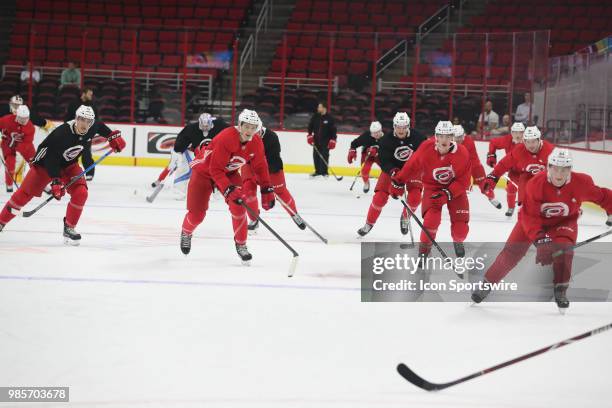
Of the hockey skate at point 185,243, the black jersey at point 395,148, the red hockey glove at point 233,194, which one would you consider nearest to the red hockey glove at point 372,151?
the black jersey at point 395,148

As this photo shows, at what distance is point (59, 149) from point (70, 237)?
71 centimetres

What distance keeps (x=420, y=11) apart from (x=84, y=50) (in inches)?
285

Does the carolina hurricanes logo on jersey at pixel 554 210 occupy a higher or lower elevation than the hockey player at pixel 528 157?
lower

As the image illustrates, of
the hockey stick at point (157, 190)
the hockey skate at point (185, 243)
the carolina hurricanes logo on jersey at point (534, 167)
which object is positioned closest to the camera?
the hockey skate at point (185, 243)

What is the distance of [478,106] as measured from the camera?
14.8 m

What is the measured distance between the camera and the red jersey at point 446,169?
256 inches

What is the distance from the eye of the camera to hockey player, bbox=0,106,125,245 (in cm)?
697

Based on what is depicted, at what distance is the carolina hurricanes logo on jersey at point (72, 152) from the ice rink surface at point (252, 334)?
0.70 metres

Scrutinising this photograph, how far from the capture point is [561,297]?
16.9 feet

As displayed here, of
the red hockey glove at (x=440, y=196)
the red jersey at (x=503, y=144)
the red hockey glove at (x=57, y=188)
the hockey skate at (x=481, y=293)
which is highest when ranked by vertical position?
the red jersey at (x=503, y=144)

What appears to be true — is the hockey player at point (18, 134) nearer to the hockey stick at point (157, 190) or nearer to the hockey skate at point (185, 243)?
the hockey stick at point (157, 190)

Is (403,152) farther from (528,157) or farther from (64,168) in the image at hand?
(64,168)

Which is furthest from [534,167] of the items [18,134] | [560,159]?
[18,134]

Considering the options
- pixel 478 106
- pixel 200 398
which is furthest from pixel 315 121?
pixel 200 398
